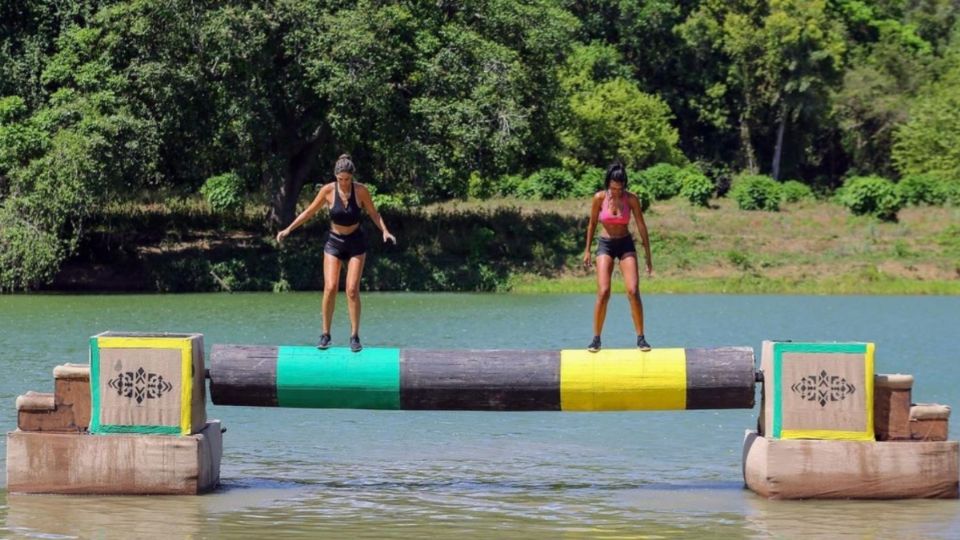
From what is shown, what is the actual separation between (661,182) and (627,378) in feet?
140

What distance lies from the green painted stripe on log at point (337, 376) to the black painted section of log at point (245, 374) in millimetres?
82

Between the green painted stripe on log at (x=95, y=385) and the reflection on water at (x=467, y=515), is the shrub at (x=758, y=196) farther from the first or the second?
the green painted stripe on log at (x=95, y=385)

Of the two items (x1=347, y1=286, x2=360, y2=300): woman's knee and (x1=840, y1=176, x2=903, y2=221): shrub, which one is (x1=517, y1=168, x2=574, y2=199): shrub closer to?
(x1=840, y1=176, x2=903, y2=221): shrub

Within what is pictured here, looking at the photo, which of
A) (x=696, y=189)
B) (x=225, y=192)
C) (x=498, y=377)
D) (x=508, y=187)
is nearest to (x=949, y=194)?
(x=696, y=189)

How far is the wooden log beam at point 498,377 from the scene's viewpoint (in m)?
15.5

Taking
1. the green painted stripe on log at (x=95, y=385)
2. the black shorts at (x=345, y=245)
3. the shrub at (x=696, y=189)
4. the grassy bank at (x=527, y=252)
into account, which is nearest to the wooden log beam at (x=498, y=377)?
the green painted stripe on log at (x=95, y=385)

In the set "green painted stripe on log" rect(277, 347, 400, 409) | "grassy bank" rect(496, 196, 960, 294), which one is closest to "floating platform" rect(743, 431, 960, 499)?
"green painted stripe on log" rect(277, 347, 400, 409)

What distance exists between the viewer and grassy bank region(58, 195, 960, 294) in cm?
4862

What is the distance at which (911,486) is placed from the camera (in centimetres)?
1519

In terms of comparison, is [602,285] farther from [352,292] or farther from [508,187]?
[508,187]

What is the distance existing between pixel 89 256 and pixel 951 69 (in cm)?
4378

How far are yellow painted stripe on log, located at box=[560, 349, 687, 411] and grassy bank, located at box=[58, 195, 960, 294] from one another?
3231 centimetres

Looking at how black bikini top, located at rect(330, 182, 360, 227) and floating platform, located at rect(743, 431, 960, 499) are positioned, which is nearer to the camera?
floating platform, located at rect(743, 431, 960, 499)

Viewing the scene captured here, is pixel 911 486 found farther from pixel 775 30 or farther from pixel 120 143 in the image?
pixel 775 30
